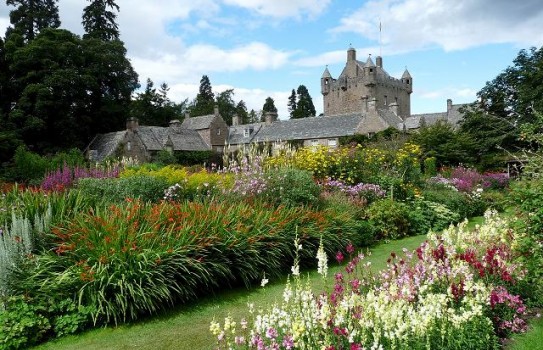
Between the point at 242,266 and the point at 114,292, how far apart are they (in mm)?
1933

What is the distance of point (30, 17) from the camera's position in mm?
38188

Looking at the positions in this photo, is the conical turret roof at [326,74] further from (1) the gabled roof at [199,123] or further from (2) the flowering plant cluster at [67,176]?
(2) the flowering plant cluster at [67,176]

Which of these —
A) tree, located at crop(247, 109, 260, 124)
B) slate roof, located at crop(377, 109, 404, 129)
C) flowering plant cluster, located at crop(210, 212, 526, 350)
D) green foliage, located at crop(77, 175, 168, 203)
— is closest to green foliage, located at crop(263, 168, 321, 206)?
green foliage, located at crop(77, 175, 168, 203)

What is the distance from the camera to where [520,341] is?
4094mm

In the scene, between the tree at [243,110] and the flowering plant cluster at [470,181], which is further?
the tree at [243,110]

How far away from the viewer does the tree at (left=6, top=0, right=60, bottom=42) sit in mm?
38094

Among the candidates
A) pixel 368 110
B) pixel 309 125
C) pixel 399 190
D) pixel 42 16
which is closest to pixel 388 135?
pixel 368 110

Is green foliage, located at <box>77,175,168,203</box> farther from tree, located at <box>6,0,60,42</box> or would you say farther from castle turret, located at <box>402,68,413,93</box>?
castle turret, located at <box>402,68,413,93</box>

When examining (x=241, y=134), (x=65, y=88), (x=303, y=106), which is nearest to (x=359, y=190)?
(x=65, y=88)

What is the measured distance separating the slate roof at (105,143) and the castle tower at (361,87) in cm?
3034

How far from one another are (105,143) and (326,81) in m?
36.7

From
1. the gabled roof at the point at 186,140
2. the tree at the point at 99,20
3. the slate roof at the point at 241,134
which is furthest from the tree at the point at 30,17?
the slate roof at the point at 241,134

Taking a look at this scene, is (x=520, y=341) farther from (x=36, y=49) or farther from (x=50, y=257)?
(x=36, y=49)

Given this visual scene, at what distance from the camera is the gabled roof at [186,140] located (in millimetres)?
42344
